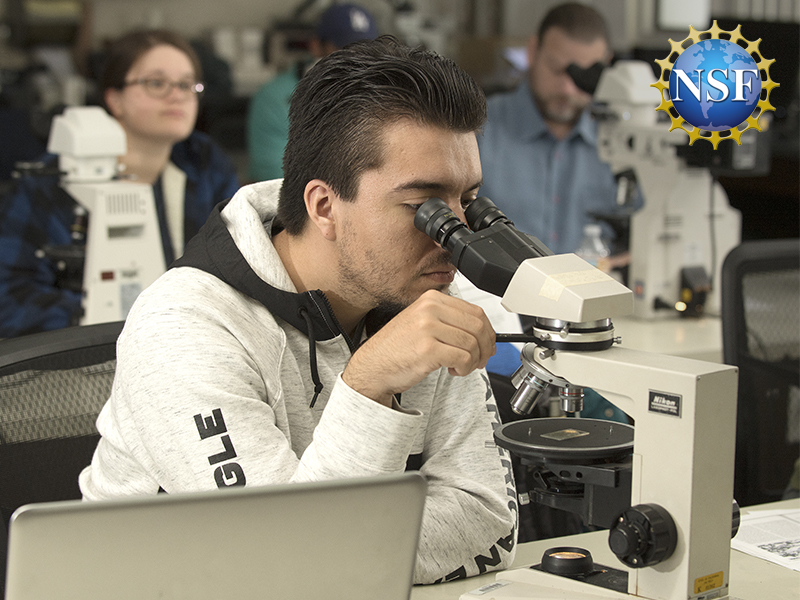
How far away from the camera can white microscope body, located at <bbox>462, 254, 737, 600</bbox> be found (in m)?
0.89

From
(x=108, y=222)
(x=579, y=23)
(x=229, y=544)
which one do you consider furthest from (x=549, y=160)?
(x=229, y=544)

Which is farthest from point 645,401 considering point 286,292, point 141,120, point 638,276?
point 141,120

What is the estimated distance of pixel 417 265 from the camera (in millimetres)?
1170

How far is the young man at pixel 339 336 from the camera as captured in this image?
100cm

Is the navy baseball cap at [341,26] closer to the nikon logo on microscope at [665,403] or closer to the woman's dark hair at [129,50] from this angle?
the woman's dark hair at [129,50]

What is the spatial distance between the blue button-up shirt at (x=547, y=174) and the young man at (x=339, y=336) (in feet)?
6.74

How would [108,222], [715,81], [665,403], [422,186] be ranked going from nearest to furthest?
[665,403]
[422,186]
[715,81]
[108,222]

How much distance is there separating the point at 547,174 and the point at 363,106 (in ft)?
7.32

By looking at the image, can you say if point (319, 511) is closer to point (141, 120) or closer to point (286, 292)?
point (286, 292)

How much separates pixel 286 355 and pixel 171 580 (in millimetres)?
562

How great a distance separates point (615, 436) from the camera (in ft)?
3.35

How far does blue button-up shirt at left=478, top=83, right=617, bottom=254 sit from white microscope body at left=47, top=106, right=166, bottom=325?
144 cm

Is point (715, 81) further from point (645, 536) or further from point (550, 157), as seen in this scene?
point (550, 157)

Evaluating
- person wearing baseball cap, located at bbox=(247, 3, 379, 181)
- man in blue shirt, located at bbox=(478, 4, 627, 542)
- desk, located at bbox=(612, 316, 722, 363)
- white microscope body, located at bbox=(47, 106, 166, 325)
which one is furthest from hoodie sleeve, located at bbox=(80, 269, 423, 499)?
person wearing baseball cap, located at bbox=(247, 3, 379, 181)
